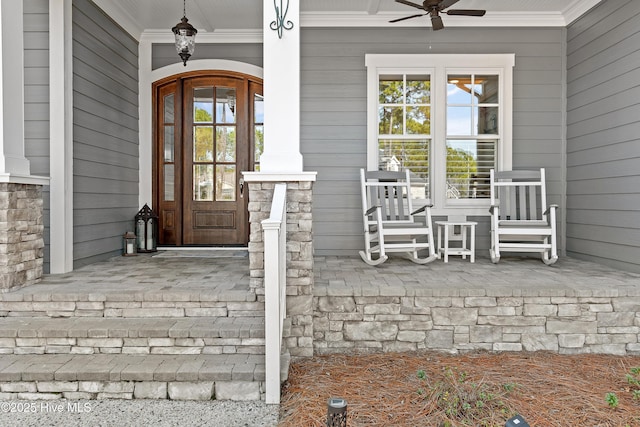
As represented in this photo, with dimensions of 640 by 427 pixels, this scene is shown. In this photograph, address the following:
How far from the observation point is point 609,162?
4129mm

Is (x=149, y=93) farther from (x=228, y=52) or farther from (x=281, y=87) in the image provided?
(x=281, y=87)

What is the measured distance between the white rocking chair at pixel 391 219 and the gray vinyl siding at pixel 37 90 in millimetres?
3014

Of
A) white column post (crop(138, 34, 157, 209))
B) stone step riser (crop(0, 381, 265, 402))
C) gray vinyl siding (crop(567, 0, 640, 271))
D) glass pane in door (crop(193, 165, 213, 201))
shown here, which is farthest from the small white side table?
white column post (crop(138, 34, 157, 209))

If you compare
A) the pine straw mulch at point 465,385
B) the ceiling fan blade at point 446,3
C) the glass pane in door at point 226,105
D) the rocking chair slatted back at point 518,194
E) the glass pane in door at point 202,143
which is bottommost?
the pine straw mulch at point 465,385

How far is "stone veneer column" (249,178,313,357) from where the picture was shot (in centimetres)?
287

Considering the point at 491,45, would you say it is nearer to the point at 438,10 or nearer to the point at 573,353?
the point at 438,10

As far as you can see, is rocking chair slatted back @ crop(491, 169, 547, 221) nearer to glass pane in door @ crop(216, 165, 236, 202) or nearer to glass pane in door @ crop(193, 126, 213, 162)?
glass pane in door @ crop(216, 165, 236, 202)

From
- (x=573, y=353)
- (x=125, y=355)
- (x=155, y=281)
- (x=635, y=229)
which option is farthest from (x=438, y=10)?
(x=125, y=355)

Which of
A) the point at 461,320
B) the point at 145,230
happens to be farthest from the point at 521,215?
the point at 145,230

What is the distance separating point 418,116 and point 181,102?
9.57 ft

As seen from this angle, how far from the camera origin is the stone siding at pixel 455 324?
9.88 ft

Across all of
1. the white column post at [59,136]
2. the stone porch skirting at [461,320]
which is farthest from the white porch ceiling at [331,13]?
the stone porch skirting at [461,320]

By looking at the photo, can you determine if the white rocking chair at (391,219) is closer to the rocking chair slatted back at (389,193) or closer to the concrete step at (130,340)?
the rocking chair slatted back at (389,193)

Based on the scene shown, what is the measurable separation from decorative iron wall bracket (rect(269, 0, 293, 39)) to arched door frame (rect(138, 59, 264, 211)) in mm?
2297
